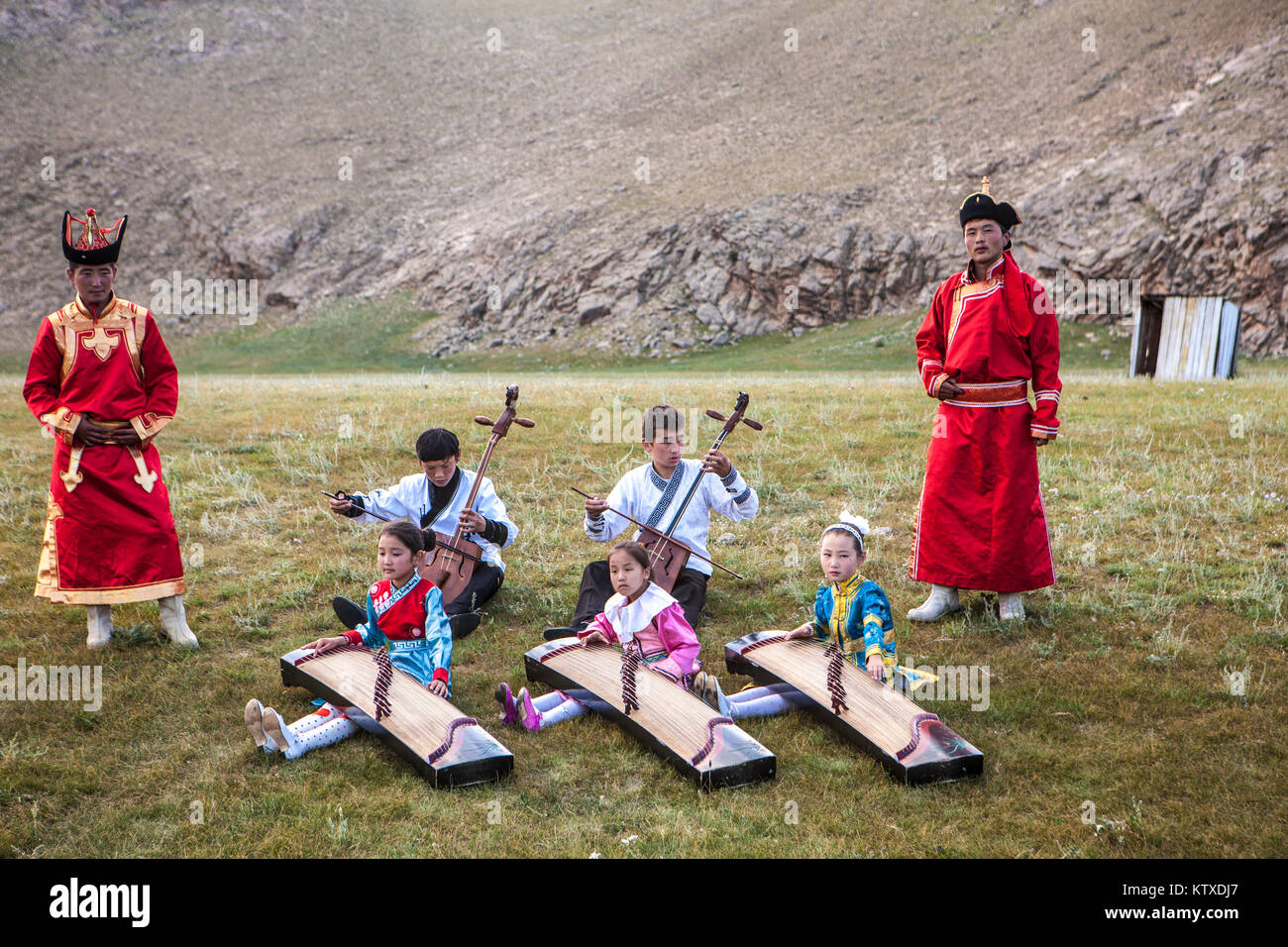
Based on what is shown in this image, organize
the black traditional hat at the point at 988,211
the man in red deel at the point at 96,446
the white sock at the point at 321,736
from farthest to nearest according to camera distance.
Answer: the black traditional hat at the point at 988,211
the man in red deel at the point at 96,446
the white sock at the point at 321,736

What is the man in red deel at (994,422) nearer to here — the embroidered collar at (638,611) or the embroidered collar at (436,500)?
the embroidered collar at (638,611)

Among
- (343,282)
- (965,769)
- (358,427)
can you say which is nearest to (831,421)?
(358,427)

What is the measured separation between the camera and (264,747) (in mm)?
4410

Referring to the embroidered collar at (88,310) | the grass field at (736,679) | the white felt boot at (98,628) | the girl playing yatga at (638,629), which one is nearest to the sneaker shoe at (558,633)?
the grass field at (736,679)

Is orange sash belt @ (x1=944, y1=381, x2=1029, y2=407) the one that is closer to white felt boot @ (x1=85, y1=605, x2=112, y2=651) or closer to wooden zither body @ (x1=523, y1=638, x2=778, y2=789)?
wooden zither body @ (x1=523, y1=638, x2=778, y2=789)

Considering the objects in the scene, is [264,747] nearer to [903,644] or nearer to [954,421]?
[903,644]

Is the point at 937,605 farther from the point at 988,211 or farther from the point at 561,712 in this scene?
the point at 561,712

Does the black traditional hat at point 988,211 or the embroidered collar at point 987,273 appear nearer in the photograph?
the black traditional hat at point 988,211

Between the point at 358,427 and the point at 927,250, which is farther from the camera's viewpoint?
the point at 927,250

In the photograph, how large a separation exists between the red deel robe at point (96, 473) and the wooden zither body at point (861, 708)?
339cm

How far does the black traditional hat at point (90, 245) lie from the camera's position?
210 inches

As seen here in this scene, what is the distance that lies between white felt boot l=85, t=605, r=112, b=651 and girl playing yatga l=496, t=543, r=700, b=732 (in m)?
2.60

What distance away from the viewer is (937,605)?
6.02 metres

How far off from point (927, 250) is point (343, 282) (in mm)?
23388
